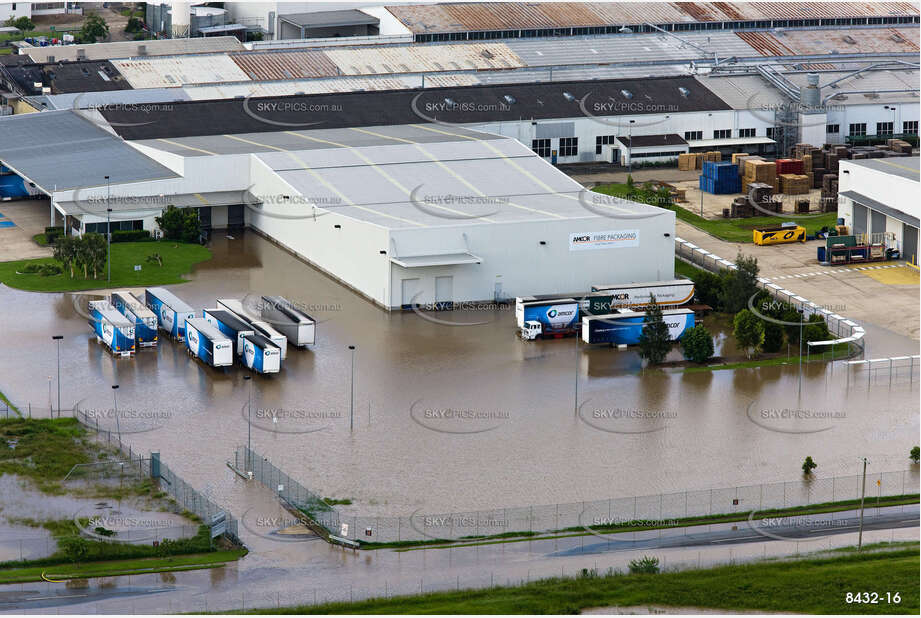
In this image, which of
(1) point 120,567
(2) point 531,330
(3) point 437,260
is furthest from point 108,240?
(1) point 120,567

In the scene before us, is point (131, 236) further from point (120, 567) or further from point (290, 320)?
point (120, 567)

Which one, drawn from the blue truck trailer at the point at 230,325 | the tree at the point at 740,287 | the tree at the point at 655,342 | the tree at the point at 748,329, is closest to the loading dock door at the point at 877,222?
the tree at the point at 740,287

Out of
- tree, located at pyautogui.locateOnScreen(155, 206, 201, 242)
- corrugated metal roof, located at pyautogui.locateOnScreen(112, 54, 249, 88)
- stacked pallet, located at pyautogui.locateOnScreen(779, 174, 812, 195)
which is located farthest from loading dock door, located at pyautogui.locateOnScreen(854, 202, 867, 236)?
corrugated metal roof, located at pyautogui.locateOnScreen(112, 54, 249, 88)

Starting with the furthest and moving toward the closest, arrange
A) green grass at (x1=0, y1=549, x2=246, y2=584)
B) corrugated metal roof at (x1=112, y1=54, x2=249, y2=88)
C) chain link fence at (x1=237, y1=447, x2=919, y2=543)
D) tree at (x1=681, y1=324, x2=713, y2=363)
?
corrugated metal roof at (x1=112, y1=54, x2=249, y2=88) → tree at (x1=681, y1=324, x2=713, y2=363) → chain link fence at (x1=237, y1=447, x2=919, y2=543) → green grass at (x1=0, y1=549, x2=246, y2=584)

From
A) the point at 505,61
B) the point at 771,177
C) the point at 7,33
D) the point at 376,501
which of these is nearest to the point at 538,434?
the point at 376,501

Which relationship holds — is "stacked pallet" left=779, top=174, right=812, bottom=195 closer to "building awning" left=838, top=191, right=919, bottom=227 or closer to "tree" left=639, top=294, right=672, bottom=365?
"building awning" left=838, top=191, right=919, bottom=227

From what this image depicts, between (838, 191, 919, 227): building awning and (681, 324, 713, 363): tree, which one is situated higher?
(838, 191, 919, 227): building awning

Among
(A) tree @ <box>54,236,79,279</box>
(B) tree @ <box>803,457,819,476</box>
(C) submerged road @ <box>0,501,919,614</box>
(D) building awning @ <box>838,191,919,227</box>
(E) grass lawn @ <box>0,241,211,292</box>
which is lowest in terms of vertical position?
(C) submerged road @ <box>0,501,919,614</box>
